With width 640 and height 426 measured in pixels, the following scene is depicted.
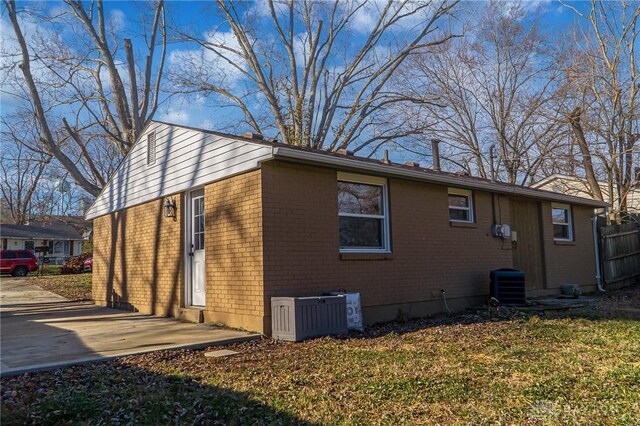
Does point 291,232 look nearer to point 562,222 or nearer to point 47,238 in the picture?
point 562,222

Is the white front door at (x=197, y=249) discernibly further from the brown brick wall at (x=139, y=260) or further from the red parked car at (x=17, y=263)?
the red parked car at (x=17, y=263)

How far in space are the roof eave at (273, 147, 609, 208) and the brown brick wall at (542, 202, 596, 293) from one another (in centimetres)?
115

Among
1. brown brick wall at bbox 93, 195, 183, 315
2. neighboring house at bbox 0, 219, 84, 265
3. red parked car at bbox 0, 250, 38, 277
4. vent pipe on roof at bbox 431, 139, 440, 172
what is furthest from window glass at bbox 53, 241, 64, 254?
vent pipe on roof at bbox 431, 139, 440, 172

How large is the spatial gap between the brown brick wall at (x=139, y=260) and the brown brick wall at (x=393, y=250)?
9.70ft

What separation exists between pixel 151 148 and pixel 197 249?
9.80 feet

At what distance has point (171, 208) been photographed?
9859 mm

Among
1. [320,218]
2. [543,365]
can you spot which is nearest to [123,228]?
[320,218]

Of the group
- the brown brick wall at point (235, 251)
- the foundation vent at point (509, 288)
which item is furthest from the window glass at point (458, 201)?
the brown brick wall at point (235, 251)

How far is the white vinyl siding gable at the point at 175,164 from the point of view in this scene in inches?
319

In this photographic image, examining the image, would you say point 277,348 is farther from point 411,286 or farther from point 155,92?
point 155,92

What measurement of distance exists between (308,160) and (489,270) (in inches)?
225

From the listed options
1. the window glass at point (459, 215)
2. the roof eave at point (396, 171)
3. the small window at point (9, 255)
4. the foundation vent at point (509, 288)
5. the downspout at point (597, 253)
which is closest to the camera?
the roof eave at point (396, 171)

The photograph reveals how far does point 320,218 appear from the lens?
8.22 m

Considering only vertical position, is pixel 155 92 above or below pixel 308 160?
above
